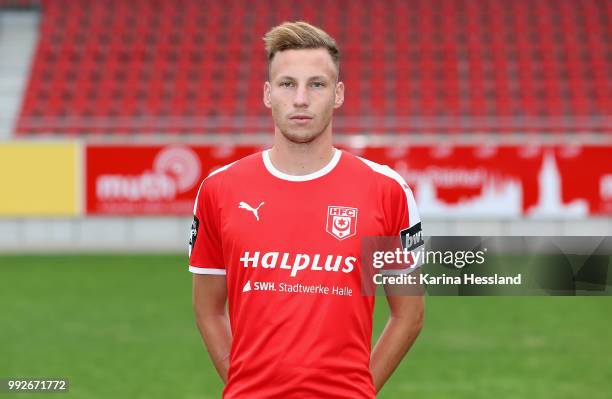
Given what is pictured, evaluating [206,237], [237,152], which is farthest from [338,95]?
[237,152]

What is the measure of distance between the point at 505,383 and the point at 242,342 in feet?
15.8

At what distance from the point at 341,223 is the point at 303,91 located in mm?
354

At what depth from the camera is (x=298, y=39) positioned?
2396 mm

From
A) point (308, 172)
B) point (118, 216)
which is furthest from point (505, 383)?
point (118, 216)

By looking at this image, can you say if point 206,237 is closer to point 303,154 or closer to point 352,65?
point 303,154

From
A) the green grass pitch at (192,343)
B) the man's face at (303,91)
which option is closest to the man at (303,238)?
the man's face at (303,91)

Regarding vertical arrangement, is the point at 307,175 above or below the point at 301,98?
below

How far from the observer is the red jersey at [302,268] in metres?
2.36

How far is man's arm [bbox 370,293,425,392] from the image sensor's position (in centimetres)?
256

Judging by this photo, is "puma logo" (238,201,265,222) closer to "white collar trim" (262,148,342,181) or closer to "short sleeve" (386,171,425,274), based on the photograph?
"white collar trim" (262,148,342,181)

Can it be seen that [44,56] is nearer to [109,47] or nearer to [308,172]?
[109,47]

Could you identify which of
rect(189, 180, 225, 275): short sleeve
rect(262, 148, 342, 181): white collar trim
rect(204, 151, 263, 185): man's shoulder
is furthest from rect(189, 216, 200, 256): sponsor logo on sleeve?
rect(262, 148, 342, 181): white collar trim

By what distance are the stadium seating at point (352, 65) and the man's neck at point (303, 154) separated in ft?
48.3

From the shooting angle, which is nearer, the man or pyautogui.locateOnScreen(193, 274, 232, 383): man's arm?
the man
